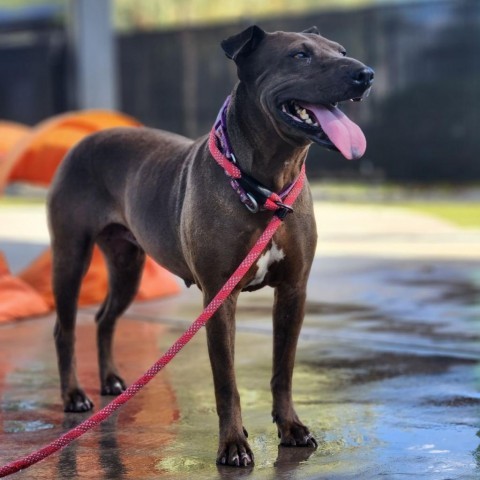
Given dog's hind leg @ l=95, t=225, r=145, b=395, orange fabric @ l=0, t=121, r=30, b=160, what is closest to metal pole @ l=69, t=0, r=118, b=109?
orange fabric @ l=0, t=121, r=30, b=160

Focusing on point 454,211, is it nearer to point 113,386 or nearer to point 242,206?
point 113,386

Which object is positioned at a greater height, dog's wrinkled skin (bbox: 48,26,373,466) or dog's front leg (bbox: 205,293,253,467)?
dog's wrinkled skin (bbox: 48,26,373,466)

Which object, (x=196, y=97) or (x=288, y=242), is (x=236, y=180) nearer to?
(x=288, y=242)

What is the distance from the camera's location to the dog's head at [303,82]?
4.72 meters

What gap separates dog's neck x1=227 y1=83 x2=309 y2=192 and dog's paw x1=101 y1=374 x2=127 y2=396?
183 centimetres

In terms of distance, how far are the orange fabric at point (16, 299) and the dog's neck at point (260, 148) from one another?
12.8 ft

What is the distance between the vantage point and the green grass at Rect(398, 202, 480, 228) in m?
14.4

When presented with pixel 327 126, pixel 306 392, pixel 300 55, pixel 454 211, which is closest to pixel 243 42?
pixel 300 55

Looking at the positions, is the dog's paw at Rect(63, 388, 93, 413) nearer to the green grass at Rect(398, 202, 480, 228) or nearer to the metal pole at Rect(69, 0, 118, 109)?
the green grass at Rect(398, 202, 480, 228)

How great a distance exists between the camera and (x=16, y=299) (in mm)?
8812

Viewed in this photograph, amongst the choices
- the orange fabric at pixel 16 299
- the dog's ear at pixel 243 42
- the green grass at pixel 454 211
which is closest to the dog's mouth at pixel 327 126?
the dog's ear at pixel 243 42

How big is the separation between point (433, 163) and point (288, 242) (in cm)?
1219

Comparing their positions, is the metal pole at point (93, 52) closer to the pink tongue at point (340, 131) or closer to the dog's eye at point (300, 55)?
the dog's eye at point (300, 55)

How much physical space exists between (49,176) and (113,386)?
3785 mm
